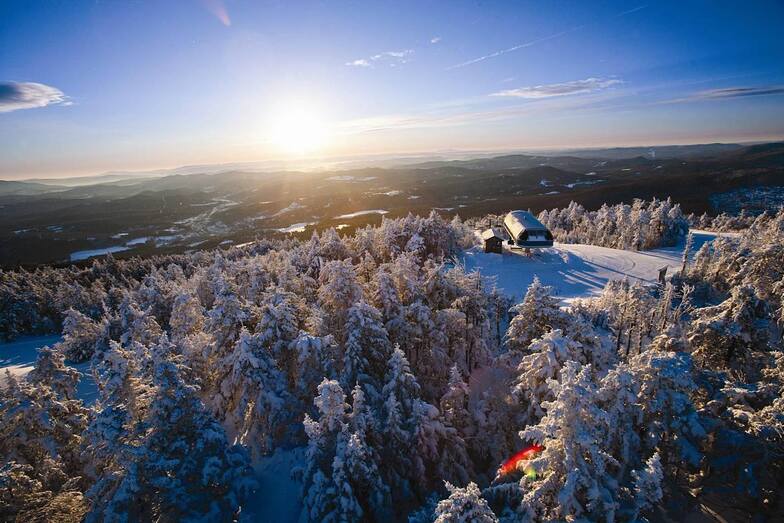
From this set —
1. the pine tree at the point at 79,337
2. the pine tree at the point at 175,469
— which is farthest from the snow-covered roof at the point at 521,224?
the pine tree at the point at 79,337

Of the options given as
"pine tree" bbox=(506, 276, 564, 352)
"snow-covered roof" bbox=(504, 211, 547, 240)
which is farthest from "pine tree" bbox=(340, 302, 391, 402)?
"snow-covered roof" bbox=(504, 211, 547, 240)

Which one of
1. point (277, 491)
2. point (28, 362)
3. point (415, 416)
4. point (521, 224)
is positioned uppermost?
point (521, 224)

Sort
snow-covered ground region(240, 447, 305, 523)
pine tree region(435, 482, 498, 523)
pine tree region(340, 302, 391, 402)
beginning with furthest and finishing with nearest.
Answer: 1. pine tree region(340, 302, 391, 402)
2. snow-covered ground region(240, 447, 305, 523)
3. pine tree region(435, 482, 498, 523)

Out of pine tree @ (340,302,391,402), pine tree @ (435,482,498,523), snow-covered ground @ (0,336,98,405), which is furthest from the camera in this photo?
snow-covered ground @ (0,336,98,405)

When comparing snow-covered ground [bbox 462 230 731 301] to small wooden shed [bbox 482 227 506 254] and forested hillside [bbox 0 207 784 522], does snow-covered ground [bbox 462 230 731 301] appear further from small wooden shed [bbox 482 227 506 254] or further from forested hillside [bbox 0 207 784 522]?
forested hillside [bbox 0 207 784 522]

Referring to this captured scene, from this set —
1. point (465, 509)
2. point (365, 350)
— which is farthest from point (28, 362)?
point (465, 509)

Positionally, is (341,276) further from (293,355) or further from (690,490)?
(690,490)

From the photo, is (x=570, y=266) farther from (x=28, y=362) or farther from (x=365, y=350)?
(x=28, y=362)
